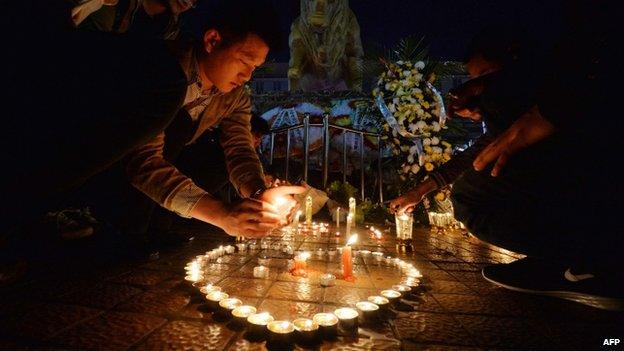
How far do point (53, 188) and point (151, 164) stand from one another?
2.54ft

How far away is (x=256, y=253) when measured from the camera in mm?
3477

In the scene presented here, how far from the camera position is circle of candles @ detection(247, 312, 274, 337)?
1602mm

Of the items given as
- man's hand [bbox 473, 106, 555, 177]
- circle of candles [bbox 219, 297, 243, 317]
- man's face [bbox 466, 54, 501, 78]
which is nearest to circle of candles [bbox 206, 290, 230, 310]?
circle of candles [bbox 219, 297, 243, 317]

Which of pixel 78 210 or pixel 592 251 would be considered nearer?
pixel 592 251

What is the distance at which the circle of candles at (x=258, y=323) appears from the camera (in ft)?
5.25

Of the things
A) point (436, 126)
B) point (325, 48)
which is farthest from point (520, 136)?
point (325, 48)

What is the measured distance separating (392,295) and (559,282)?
120cm

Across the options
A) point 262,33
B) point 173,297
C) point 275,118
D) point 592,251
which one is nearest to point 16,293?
point 173,297

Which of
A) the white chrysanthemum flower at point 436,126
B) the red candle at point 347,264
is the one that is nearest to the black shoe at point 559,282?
the red candle at point 347,264

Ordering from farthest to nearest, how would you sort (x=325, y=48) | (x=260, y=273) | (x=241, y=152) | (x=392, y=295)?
(x=325, y=48) → (x=241, y=152) → (x=260, y=273) → (x=392, y=295)

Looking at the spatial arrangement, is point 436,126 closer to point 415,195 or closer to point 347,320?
point 415,195

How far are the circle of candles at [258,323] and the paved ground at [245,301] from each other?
0.21ft

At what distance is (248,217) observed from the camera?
2000 millimetres

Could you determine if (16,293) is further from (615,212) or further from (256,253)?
(615,212)
